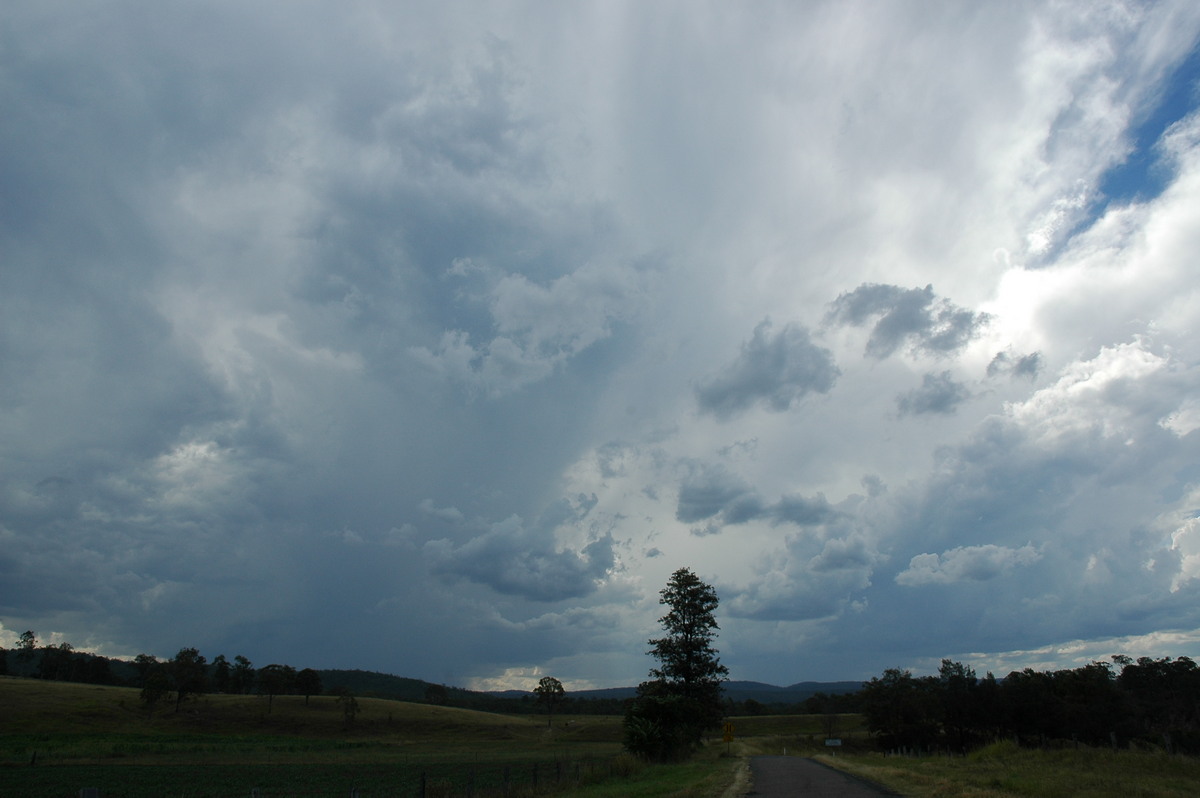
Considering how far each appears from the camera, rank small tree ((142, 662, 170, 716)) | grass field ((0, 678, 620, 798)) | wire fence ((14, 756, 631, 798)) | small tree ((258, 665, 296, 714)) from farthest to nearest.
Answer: small tree ((258, 665, 296, 714)), small tree ((142, 662, 170, 716)), grass field ((0, 678, 620, 798)), wire fence ((14, 756, 631, 798))

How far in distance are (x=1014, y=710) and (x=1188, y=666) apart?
50271 mm

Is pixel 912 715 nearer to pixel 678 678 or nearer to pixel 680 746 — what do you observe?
pixel 678 678

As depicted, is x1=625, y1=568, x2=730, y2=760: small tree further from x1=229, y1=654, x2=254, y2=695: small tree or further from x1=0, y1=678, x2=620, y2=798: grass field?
x1=229, y1=654, x2=254, y2=695: small tree

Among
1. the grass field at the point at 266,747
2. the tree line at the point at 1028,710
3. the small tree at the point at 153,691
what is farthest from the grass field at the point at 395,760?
the tree line at the point at 1028,710

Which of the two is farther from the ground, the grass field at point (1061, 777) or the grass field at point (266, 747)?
the grass field at point (1061, 777)

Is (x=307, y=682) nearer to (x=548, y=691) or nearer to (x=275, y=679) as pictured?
(x=275, y=679)

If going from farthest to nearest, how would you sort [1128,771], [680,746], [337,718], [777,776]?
1. [337,718]
2. [680,746]
3. [777,776]
4. [1128,771]

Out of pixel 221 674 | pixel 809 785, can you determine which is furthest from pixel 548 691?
pixel 809 785

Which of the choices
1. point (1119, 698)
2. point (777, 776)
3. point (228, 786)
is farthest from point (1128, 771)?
point (1119, 698)

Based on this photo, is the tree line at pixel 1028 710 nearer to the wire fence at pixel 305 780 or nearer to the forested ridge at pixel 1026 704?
the forested ridge at pixel 1026 704

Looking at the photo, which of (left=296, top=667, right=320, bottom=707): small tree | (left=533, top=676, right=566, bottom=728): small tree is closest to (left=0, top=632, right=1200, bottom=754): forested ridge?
(left=296, top=667, right=320, bottom=707): small tree

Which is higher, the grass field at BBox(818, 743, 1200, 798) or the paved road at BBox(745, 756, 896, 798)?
the grass field at BBox(818, 743, 1200, 798)

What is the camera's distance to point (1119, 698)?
2640 inches

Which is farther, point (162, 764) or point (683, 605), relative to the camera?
point (683, 605)
